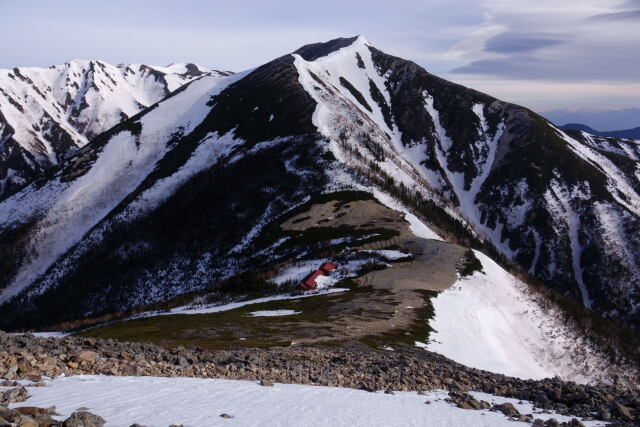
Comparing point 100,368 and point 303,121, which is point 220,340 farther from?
point 303,121

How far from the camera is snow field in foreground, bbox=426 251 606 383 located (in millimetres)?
45312

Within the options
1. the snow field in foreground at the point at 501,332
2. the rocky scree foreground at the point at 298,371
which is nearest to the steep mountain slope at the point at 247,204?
the snow field in foreground at the point at 501,332

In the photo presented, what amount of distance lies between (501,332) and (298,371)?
133 ft

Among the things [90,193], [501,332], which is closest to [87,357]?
[501,332]

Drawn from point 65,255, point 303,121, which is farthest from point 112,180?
point 303,121

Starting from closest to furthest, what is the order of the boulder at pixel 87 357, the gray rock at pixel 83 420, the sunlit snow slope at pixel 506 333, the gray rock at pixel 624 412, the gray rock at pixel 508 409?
the gray rock at pixel 83 420 → the boulder at pixel 87 357 → the gray rock at pixel 624 412 → the gray rock at pixel 508 409 → the sunlit snow slope at pixel 506 333

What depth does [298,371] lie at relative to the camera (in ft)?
76.8

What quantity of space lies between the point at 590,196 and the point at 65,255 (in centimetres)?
17635

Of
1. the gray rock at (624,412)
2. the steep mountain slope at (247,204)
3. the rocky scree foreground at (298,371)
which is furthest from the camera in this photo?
the steep mountain slope at (247,204)

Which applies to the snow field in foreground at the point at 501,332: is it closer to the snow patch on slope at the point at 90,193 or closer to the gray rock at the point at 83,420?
the gray rock at the point at 83,420

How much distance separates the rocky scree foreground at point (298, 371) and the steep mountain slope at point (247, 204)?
2205 inches

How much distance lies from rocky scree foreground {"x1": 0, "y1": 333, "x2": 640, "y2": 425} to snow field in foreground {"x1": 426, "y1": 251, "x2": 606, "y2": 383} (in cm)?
1647

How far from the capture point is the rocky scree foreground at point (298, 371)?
1846cm

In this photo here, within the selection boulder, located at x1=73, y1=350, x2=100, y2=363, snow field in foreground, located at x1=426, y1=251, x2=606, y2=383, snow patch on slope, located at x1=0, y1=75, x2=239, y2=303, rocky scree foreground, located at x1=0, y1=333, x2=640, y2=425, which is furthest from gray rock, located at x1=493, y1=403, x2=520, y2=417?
snow patch on slope, located at x1=0, y1=75, x2=239, y2=303
